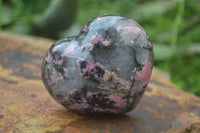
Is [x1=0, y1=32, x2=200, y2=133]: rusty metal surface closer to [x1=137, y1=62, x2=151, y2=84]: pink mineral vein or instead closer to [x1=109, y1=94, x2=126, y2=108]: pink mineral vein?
[x1=109, y1=94, x2=126, y2=108]: pink mineral vein

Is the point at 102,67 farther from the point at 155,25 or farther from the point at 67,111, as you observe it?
the point at 155,25

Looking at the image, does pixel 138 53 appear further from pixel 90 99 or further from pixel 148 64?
pixel 90 99

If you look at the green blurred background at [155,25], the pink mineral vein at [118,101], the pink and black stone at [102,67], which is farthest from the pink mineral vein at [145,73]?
the green blurred background at [155,25]

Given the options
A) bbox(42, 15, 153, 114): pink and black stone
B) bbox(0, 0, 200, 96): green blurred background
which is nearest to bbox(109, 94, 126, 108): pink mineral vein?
bbox(42, 15, 153, 114): pink and black stone

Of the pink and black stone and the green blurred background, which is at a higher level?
the pink and black stone

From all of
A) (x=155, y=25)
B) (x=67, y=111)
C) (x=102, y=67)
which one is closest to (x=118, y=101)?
(x=102, y=67)

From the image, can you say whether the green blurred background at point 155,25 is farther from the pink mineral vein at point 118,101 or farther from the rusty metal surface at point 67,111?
the pink mineral vein at point 118,101
